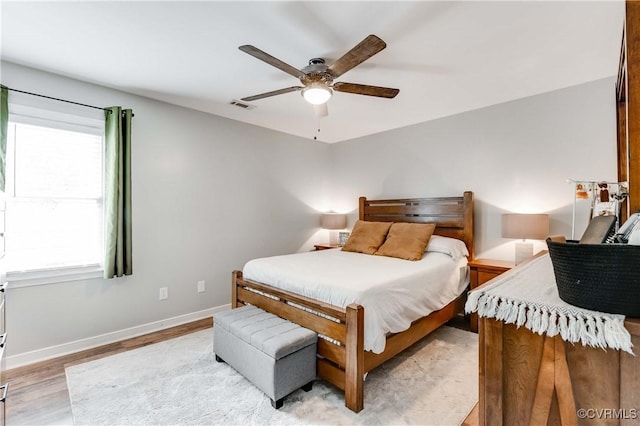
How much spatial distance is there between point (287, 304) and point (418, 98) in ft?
8.25

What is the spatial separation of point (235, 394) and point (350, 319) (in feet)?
3.32

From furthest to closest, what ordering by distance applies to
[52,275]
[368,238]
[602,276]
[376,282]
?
[368,238] → [52,275] → [376,282] → [602,276]

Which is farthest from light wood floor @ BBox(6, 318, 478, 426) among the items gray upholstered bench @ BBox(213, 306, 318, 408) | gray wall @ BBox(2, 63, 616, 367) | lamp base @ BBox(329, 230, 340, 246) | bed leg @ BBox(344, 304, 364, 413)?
lamp base @ BBox(329, 230, 340, 246)

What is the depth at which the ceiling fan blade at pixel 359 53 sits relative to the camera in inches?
66.4

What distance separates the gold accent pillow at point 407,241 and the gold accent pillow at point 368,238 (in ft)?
0.34

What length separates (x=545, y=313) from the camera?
0.79 m

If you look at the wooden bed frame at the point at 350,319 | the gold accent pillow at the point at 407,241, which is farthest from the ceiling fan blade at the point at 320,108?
the gold accent pillow at the point at 407,241

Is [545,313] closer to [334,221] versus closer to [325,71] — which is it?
[325,71]

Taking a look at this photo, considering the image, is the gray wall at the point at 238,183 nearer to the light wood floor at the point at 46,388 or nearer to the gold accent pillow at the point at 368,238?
the light wood floor at the point at 46,388

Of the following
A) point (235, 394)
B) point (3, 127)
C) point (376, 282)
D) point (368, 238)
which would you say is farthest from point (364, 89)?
point (3, 127)

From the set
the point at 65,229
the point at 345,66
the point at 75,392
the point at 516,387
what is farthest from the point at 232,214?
the point at 516,387

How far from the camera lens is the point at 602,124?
2773 mm

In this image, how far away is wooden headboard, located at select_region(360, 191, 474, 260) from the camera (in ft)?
11.5

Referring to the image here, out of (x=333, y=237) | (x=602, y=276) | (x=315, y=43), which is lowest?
(x=333, y=237)
